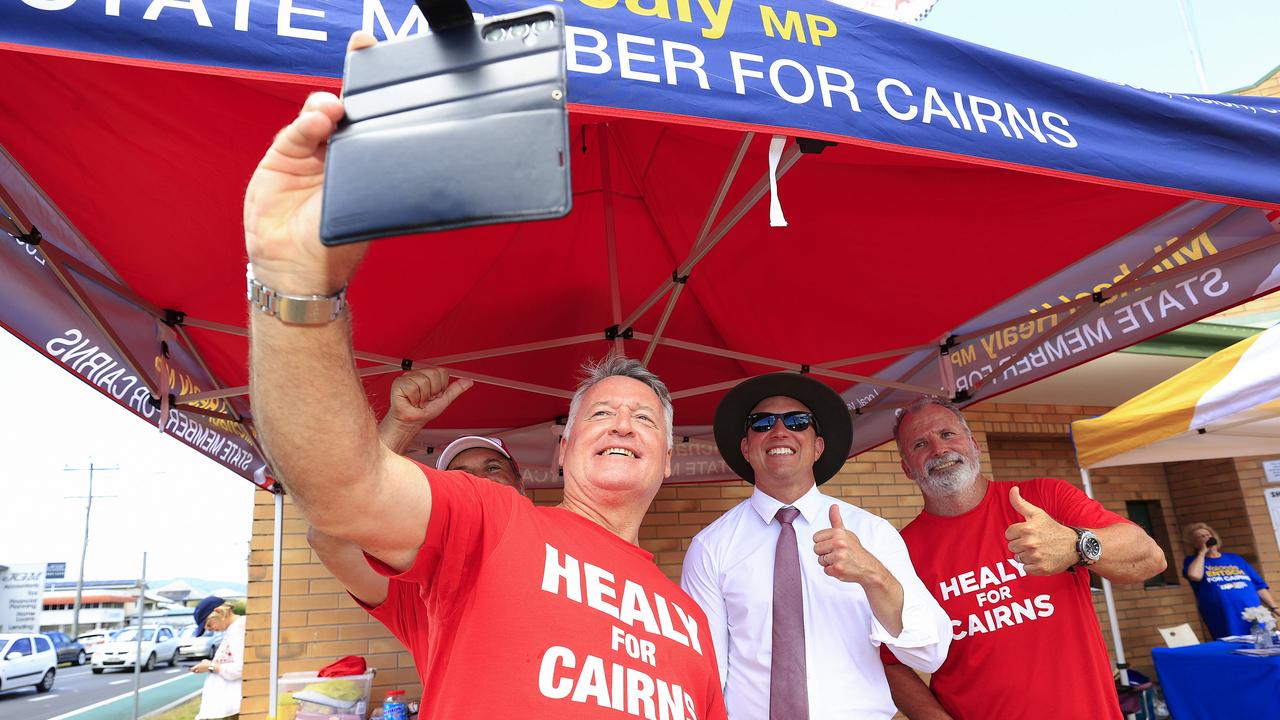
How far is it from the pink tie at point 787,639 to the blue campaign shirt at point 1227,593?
7.33 meters

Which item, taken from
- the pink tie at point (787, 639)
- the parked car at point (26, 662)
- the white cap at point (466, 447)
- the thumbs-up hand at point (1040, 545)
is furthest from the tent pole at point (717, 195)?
the parked car at point (26, 662)

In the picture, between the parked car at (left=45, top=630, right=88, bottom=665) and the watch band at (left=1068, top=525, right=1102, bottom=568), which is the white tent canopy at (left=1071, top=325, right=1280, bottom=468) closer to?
the watch band at (left=1068, top=525, right=1102, bottom=568)

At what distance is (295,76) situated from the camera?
1.16 metres

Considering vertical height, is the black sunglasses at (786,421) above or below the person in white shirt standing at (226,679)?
above

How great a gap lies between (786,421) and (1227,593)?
725 centimetres

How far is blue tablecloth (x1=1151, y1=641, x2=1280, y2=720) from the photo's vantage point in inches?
189

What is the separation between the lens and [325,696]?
3855mm

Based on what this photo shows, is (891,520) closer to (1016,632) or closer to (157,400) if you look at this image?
(1016,632)

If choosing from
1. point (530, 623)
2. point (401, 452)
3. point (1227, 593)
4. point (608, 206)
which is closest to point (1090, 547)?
point (530, 623)

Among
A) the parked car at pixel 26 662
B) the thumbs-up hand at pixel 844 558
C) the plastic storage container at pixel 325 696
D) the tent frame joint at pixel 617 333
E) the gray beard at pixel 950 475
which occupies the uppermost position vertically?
the tent frame joint at pixel 617 333

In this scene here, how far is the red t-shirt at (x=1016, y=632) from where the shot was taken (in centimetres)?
225

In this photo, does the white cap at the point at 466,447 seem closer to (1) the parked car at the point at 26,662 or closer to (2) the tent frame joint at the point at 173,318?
(2) the tent frame joint at the point at 173,318

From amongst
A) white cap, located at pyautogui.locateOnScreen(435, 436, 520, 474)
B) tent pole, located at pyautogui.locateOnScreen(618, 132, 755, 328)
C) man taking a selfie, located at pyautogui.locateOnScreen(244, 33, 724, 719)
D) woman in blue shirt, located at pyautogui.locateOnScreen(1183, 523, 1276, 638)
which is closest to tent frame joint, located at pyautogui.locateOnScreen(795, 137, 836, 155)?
tent pole, located at pyautogui.locateOnScreen(618, 132, 755, 328)

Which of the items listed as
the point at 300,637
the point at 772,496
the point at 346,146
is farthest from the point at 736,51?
the point at 300,637
